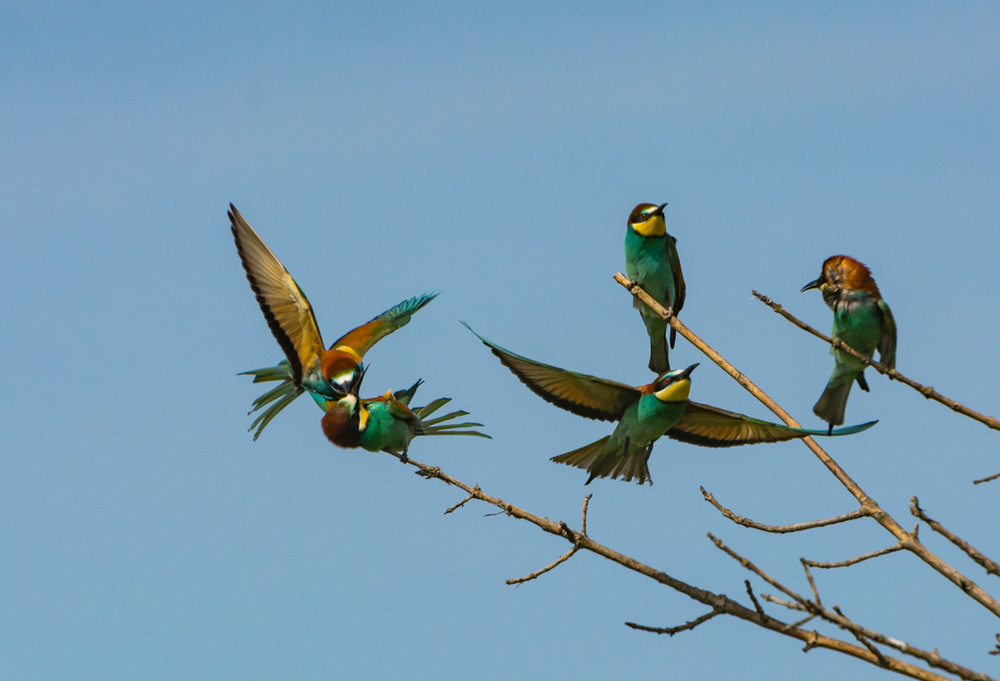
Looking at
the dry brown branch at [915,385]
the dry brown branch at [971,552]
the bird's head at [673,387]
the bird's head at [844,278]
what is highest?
the bird's head at [844,278]

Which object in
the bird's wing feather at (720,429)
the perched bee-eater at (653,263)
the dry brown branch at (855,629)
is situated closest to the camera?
the dry brown branch at (855,629)

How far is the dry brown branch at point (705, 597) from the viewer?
90.3 inches

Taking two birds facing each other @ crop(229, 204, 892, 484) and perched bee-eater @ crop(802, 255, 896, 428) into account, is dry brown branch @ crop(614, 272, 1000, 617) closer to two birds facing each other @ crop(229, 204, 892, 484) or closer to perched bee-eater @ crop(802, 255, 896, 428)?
two birds facing each other @ crop(229, 204, 892, 484)

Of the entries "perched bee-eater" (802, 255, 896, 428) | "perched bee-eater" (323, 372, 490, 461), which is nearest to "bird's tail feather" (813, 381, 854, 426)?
"perched bee-eater" (802, 255, 896, 428)

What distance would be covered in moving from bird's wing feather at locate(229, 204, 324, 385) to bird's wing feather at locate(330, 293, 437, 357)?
79 cm

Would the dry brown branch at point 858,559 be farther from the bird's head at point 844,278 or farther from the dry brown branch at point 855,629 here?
the bird's head at point 844,278

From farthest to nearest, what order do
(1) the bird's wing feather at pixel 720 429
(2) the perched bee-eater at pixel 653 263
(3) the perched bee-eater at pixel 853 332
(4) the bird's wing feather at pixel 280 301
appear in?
(2) the perched bee-eater at pixel 653 263 < (4) the bird's wing feather at pixel 280 301 < (3) the perched bee-eater at pixel 853 332 < (1) the bird's wing feather at pixel 720 429

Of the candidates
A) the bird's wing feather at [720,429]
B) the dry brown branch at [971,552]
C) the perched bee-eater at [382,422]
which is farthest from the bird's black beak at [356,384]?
the dry brown branch at [971,552]

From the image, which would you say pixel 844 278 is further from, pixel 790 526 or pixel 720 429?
pixel 790 526

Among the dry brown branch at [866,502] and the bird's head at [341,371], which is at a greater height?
the bird's head at [341,371]

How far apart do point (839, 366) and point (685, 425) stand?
0.64 metres

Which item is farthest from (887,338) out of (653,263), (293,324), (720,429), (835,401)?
(293,324)

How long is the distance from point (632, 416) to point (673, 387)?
0.24m

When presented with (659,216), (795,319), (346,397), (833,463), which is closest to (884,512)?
(833,463)
